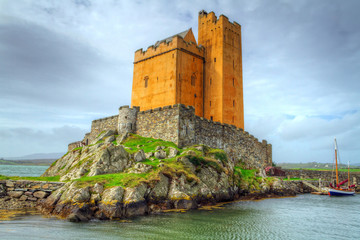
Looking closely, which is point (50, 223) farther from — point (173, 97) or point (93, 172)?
point (173, 97)

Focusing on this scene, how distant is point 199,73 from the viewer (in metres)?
36.5

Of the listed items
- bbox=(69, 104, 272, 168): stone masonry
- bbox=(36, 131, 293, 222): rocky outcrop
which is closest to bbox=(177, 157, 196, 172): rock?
bbox=(36, 131, 293, 222): rocky outcrop

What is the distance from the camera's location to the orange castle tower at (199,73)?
33938 mm

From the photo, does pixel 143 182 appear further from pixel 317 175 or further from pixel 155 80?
pixel 317 175

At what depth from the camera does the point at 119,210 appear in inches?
582

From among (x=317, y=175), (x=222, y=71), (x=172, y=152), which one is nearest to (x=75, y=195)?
(x=172, y=152)

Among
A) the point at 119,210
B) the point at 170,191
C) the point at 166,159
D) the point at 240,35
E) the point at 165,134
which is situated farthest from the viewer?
the point at 240,35

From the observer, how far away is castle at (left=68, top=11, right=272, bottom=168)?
32094mm

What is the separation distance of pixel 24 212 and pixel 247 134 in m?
27.5

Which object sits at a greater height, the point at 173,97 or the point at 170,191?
the point at 173,97

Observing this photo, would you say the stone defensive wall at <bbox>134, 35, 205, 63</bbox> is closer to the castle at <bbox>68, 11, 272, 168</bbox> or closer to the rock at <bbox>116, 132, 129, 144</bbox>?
the castle at <bbox>68, 11, 272, 168</bbox>

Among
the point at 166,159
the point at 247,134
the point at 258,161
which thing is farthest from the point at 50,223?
the point at 258,161

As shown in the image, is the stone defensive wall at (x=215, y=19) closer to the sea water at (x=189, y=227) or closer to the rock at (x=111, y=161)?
the rock at (x=111, y=161)

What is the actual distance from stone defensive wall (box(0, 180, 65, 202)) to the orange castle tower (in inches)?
703
